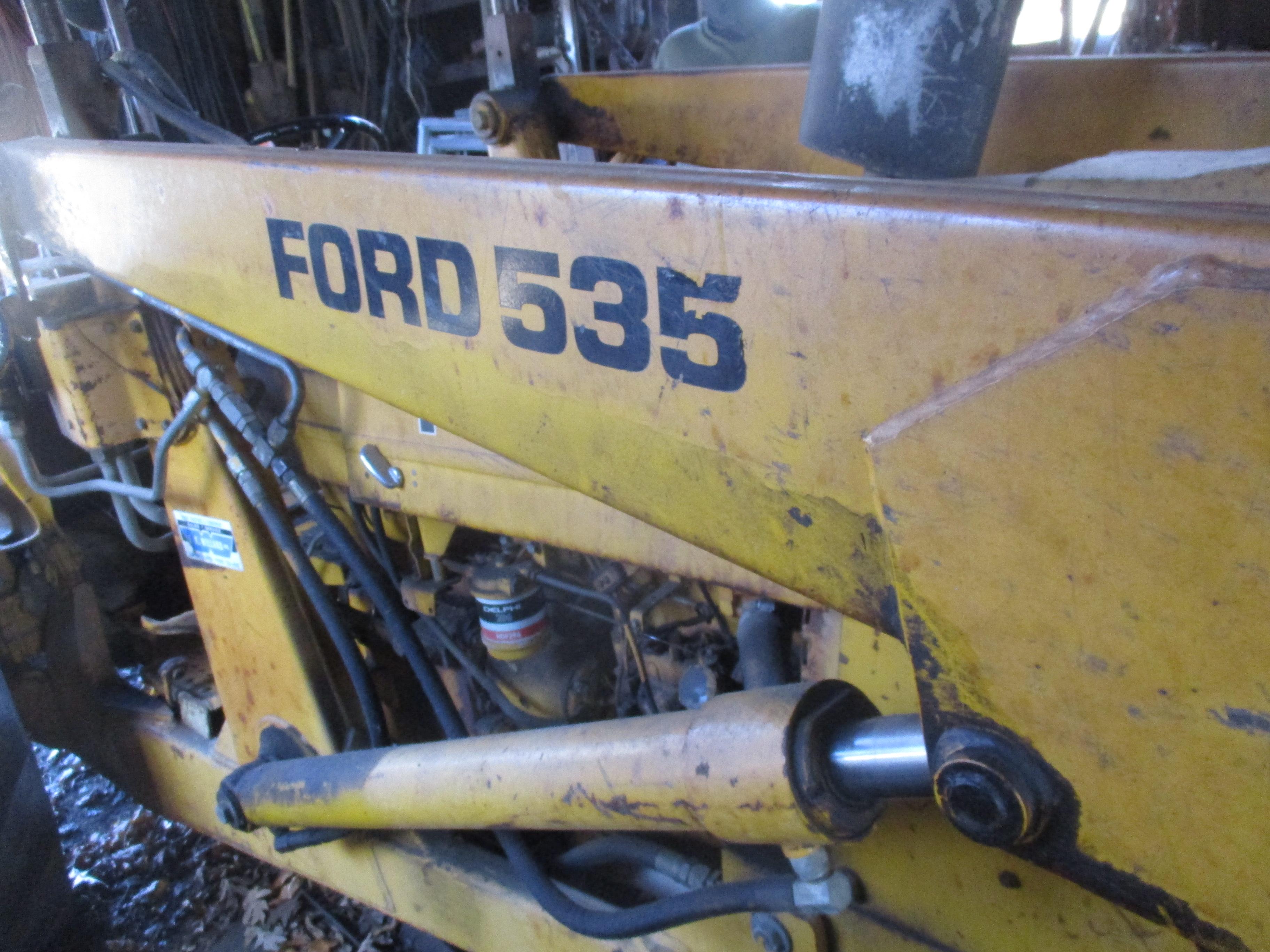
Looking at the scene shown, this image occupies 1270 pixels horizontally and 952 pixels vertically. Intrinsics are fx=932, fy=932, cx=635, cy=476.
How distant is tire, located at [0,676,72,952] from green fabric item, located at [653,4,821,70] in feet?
7.73

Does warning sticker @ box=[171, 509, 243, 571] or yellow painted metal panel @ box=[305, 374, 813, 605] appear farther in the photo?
warning sticker @ box=[171, 509, 243, 571]

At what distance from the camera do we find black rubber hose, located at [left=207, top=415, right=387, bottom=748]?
1482mm

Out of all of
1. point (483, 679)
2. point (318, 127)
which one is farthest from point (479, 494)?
point (318, 127)

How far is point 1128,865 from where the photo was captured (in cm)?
64

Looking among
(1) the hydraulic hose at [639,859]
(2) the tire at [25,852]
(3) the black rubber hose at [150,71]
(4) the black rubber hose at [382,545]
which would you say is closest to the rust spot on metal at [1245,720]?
(1) the hydraulic hose at [639,859]

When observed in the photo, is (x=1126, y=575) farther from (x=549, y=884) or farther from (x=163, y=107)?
(x=163, y=107)

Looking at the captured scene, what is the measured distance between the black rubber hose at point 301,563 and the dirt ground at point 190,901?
76cm

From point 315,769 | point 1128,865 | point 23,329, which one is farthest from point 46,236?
point 1128,865

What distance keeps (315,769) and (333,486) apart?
51 centimetres

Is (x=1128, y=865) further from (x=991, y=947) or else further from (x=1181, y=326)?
(x=991, y=947)

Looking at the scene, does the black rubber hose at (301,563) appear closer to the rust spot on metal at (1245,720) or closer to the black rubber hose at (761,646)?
the black rubber hose at (761,646)

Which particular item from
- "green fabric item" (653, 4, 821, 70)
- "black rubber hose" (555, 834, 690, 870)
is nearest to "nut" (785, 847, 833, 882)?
"black rubber hose" (555, 834, 690, 870)

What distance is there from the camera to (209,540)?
1.65 m

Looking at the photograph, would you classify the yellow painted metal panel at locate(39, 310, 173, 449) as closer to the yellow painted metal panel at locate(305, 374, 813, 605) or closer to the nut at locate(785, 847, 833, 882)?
the yellow painted metal panel at locate(305, 374, 813, 605)
